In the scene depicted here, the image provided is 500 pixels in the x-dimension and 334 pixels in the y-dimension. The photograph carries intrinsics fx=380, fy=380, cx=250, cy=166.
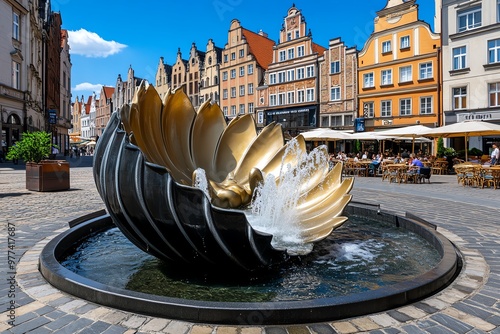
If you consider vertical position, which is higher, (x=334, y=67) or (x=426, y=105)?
(x=334, y=67)

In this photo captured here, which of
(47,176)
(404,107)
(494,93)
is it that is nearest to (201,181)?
(47,176)

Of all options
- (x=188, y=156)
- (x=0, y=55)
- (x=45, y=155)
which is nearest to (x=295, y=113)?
(x=0, y=55)

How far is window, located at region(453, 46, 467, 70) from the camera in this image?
2930 centimetres

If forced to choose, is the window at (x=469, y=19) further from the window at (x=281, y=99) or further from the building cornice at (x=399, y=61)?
the window at (x=281, y=99)

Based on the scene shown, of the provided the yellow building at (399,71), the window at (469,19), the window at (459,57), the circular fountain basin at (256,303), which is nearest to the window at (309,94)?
the yellow building at (399,71)

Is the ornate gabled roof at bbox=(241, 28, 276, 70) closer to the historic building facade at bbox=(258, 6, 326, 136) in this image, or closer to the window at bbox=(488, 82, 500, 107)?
the historic building facade at bbox=(258, 6, 326, 136)

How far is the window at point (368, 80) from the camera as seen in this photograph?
35562 mm

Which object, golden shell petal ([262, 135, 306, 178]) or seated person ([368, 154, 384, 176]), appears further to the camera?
seated person ([368, 154, 384, 176])

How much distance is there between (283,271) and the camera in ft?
14.6

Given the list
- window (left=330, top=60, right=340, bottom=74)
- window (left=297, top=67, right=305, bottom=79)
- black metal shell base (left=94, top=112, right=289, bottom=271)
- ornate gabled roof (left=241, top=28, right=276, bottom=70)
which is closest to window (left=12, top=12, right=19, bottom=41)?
ornate gabled roof (left=241, top=28, right=276, bottom=70)

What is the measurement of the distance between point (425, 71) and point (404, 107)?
338 cm

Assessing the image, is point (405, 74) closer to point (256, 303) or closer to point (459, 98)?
point (459, 98)

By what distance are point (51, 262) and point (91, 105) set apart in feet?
357

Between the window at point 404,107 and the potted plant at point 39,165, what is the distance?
95.0 feet
